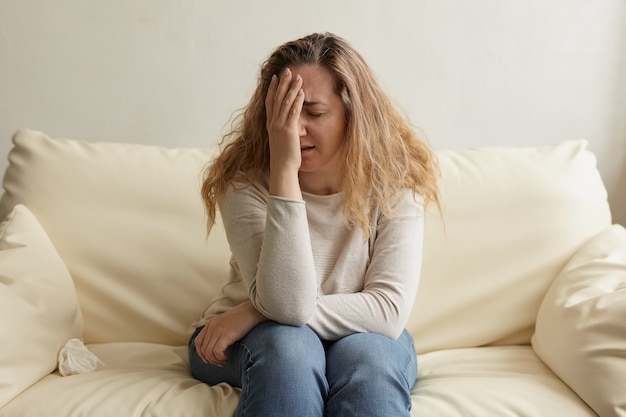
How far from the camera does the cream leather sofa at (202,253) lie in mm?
1759

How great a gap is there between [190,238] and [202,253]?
0.15 ft

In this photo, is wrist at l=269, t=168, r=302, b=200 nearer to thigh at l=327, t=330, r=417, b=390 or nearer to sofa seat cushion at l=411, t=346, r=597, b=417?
thigh at l=327, t=330, r=417, b=390

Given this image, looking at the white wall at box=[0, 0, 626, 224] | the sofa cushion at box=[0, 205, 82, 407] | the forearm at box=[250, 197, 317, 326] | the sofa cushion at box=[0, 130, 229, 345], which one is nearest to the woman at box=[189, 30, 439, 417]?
the forearm at box=[250, 197, 317, 326]

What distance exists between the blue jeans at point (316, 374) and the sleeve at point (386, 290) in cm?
3

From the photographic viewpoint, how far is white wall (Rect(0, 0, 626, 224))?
2.20m

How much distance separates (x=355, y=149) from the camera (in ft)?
5.24

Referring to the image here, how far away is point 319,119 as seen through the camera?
5.12ft

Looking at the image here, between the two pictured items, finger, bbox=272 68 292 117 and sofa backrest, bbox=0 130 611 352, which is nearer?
finger, bbox=272 68 292 117

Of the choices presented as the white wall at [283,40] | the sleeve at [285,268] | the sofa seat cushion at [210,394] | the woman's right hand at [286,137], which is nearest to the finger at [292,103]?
the woman's right hand at [286,137]

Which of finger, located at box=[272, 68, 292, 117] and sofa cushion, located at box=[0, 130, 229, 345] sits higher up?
finger, located at box=[272, 68, 292, 117]

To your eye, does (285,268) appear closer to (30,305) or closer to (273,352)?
(273,352)

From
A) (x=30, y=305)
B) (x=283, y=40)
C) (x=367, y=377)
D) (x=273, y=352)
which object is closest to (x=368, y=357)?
(x=367, y=377)

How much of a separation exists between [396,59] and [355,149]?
2.48 ft

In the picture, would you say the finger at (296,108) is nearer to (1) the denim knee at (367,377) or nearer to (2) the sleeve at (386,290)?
(2) the sleeve at (386,290)
